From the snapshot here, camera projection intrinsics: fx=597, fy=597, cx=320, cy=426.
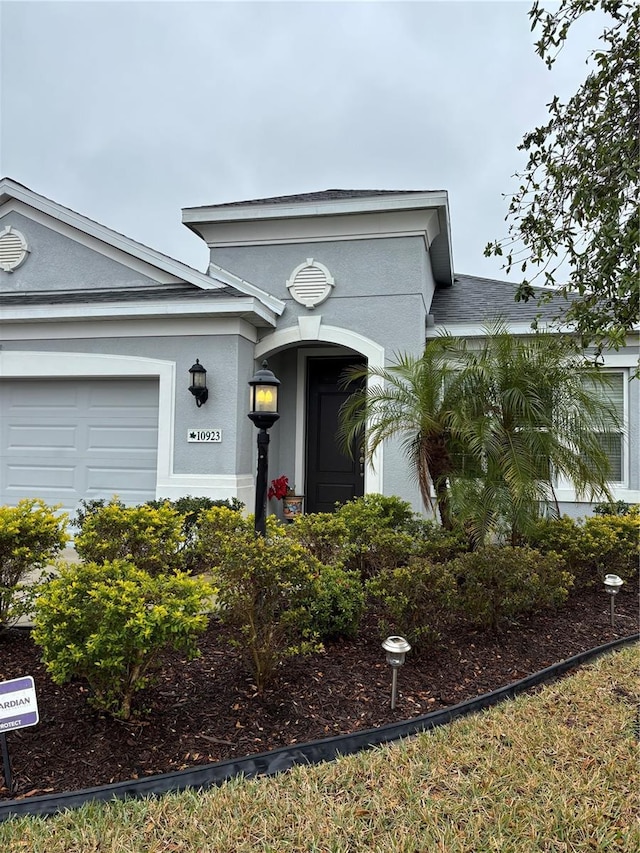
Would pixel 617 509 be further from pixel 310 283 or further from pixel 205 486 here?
pixel 205 486

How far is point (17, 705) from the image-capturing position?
2.69 metres

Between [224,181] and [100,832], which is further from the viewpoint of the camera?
[224,181]

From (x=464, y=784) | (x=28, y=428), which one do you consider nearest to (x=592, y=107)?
(x=464, y=784)

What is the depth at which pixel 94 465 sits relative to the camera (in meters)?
9.22

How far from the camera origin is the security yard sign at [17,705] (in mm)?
2662

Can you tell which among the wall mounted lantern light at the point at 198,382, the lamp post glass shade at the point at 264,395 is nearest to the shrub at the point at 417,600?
the lamp post glass shade at the point at 264,395

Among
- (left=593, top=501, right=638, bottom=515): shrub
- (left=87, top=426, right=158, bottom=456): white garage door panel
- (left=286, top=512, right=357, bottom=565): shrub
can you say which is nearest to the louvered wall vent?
(left=87, top=426, right=158, bottom=456): white garage door panel

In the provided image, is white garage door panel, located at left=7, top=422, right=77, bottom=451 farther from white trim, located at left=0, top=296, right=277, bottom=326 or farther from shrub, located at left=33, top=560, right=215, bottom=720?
shrub, located at left=33, top=560, right=215, bottom=720

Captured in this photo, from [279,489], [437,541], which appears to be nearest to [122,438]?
[279,489]

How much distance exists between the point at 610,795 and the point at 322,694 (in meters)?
1.66

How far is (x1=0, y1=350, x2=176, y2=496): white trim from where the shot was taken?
→ 28.4 ft

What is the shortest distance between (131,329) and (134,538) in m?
4.97

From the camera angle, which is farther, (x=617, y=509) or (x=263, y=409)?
(x=617, y=509)

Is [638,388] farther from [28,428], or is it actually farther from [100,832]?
[28,428]
